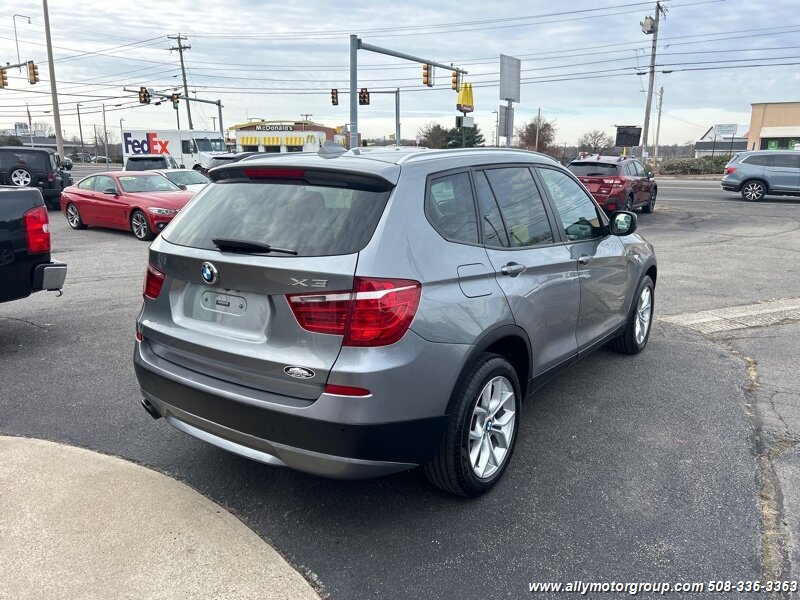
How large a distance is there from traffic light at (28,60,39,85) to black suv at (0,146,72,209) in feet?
61.2

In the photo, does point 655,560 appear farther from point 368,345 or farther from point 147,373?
point 147,373

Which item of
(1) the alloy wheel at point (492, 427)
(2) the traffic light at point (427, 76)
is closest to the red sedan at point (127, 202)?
(1) the alloy wheel at point (492, 427)

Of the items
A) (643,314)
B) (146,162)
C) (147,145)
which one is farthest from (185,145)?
(643,314)

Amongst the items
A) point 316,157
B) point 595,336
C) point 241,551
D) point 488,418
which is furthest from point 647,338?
point 241,551

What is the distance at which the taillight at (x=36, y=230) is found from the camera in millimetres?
5188

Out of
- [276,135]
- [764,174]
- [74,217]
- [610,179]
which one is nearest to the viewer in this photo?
[74,217]

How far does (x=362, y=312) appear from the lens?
2570mm

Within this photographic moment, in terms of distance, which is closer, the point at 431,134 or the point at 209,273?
the point at 209,273

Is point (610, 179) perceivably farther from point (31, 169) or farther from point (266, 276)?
point (31, 169)

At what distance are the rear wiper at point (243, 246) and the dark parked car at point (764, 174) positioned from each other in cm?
2376

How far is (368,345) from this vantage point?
258cm

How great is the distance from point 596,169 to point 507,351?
14511 millimetres

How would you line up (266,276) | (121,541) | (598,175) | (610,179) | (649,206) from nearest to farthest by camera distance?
(266,276) < (121,541) < (610,179) < (598,175) < (649,206)

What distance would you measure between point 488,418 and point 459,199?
114 cm
